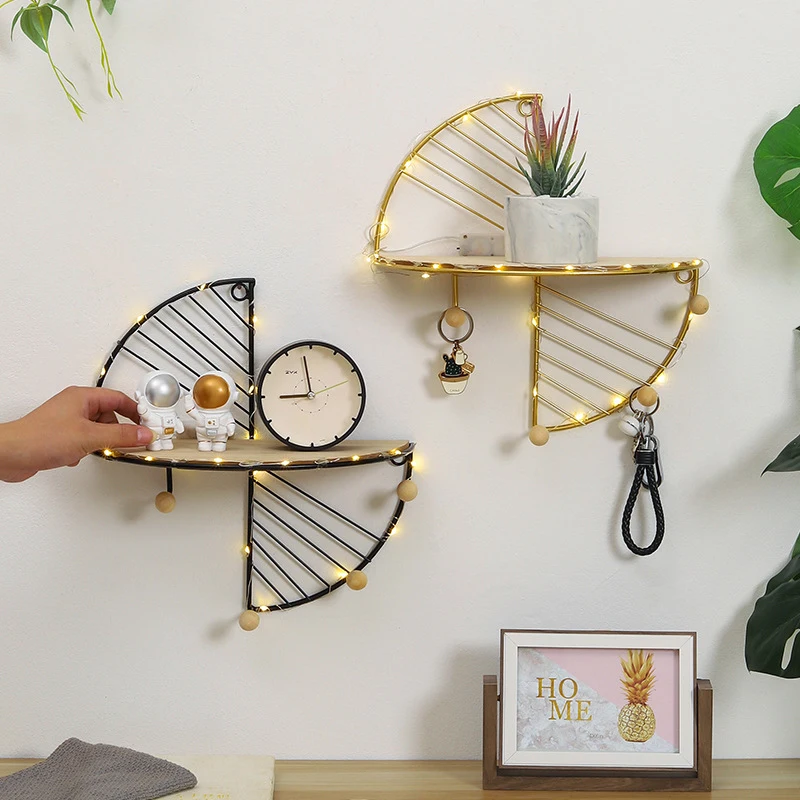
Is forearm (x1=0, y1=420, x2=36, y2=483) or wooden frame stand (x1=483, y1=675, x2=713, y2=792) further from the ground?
forearm (x1=0, y1=420, x2=36, y2=483)

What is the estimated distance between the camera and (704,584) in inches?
49.9

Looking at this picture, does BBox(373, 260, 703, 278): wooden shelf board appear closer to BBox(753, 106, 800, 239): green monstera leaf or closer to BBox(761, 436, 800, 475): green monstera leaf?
BBox(753, 106, 800, 239): green monstera leaf

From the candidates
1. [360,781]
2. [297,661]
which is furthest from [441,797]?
[297,661]

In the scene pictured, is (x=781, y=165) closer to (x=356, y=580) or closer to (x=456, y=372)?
(x=456, y=372)

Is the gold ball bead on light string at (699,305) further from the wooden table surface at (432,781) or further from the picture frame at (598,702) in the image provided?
the wooden table surface at (432,781)

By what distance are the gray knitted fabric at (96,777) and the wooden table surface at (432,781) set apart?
93 millimetres

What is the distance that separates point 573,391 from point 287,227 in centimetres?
42

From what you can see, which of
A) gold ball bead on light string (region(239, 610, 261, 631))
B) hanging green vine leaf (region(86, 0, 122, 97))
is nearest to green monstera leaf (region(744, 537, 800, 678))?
gold ball bead on light string (region(239, 610, 261, 631))

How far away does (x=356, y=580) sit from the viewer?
120 cm

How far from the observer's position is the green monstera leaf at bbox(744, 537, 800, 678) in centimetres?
116

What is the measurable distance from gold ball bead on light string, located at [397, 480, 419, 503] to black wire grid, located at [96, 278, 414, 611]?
0.08ft

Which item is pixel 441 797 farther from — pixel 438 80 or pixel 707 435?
pixel 438 80

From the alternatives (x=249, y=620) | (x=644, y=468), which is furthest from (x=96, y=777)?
(x=644, y=468)

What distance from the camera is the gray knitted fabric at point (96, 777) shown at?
1.13m
